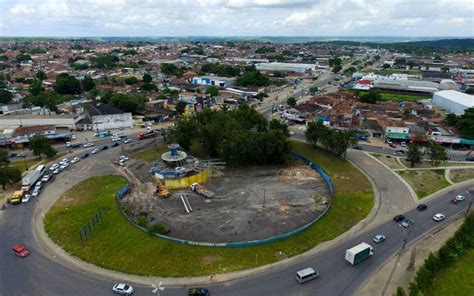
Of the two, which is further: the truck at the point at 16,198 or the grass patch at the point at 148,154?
the grass patch at the point at 148,154

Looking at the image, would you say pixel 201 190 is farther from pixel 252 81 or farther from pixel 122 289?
pixel 252 81

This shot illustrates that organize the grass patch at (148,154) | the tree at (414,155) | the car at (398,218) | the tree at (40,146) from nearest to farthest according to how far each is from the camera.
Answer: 1. the car at (398,218)
2. the tree at (414,155)
3. the tree at (40,146)
4. the grass patch at (148,154)

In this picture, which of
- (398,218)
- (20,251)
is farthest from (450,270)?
(20,251)

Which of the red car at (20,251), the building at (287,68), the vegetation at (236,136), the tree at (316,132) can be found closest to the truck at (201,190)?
the vegetation at (236,136)

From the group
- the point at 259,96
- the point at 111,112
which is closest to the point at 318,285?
the point at 111,112

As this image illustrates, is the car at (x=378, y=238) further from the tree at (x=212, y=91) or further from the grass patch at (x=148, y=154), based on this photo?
the tree at (x=212, y=91)

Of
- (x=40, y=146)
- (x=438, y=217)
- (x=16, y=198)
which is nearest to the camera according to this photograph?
(x=438, y=217)
